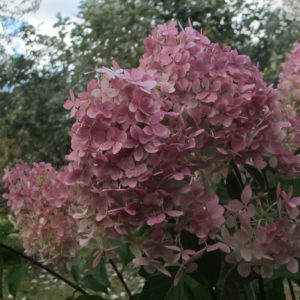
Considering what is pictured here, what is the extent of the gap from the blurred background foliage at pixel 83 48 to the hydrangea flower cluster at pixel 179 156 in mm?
3136

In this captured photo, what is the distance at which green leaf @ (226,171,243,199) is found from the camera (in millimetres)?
561

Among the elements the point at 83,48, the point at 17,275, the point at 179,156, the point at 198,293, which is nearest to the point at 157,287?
the point at 198,293

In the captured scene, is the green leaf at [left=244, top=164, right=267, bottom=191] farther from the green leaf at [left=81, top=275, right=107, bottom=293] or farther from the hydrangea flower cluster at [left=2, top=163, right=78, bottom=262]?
the green leaf at [left=81, top=275, right=107, bottom=293]

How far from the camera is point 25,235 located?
88cm

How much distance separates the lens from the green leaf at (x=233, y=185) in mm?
561

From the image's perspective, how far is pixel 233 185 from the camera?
1.85 ft

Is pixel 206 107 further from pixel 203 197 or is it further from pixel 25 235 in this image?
pixel 25 235

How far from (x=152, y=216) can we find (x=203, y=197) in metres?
0.05

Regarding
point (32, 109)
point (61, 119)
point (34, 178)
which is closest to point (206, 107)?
point (34, 178)

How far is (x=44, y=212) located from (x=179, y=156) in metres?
0.40

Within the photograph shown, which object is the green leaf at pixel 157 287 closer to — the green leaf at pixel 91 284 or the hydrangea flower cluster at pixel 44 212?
the hydrangea flower cluster at pixel 44 212

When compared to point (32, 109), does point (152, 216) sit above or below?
below

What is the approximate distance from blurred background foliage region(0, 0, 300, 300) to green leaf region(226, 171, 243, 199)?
3130mm

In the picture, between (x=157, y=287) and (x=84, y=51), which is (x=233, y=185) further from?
(x=84, y=51)
